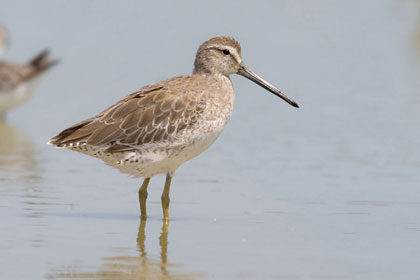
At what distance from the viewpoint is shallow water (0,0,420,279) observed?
7348mm

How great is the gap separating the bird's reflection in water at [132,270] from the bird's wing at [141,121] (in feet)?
5.17

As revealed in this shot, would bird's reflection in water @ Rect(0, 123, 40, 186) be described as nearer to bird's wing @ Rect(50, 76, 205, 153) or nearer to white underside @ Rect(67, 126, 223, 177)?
bird's wing @ Rect(50, 76, 205, 153)

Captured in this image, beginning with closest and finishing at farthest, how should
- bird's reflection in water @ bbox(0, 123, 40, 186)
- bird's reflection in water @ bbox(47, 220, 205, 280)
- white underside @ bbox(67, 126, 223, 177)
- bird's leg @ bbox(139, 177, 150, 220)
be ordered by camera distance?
bird's reflection in water @ bbox(47, 220, 205, 280) < white underside @ bbox(67, 126, 223, 177) < bird's leg @ bbox(139, 177, 150, 220) < bird's reflection in water @ bbox(0, 123, 40, 186)

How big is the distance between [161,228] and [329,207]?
1689mm

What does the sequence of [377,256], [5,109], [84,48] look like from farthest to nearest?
[84,48], [5,109], [377,256]

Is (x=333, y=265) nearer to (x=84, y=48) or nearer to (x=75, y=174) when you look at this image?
(x=75, y=174)

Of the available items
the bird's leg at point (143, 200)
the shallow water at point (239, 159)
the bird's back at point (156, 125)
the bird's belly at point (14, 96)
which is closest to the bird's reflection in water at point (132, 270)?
the shallow water at point (239, 159)

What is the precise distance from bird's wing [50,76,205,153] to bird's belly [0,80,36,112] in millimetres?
5712

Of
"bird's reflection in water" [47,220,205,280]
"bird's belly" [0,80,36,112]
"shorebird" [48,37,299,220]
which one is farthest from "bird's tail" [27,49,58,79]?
"bird's reflection in water" [47,220,205,280]

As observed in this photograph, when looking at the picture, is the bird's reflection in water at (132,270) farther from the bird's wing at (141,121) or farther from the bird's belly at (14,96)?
the bird's belly at (14,96)

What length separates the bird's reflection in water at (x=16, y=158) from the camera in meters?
10.0

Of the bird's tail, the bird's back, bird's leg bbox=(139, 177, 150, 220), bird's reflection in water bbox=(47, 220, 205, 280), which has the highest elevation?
the bird's tail

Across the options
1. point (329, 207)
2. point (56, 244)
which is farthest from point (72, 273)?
point (329, 207)

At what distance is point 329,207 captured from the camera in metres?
9.12
